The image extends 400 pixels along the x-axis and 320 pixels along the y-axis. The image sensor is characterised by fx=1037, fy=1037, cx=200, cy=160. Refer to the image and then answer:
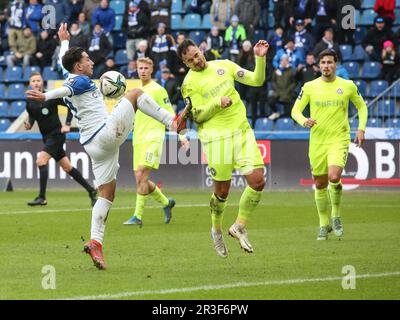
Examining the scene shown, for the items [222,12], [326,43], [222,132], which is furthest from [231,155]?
[222,12]

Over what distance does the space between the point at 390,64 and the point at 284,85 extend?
2804mm

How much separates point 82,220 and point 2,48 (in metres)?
15.8

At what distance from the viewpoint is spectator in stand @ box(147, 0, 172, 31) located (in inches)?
1132

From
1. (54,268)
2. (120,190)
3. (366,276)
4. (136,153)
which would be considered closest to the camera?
(366,276)

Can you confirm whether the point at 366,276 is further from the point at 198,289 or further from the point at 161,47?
the point at 161,47

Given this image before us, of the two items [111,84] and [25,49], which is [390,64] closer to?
[25,49]

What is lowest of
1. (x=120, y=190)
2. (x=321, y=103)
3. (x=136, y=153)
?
(x=120, y=190)

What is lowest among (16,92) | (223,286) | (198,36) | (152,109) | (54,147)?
(16,92)

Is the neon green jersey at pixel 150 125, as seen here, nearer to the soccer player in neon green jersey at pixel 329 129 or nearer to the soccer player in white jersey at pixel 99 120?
the soccer player in neon green jersey at pixel 329 129

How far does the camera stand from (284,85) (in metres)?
26.3

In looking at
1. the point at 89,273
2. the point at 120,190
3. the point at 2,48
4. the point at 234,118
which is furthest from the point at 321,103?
the point at 2,48

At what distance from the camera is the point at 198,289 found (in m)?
9.27

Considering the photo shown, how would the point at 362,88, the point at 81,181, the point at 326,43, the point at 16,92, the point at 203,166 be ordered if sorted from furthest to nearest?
the point at 16,92, the point at 362,88, the point at 326,43, the point at 203,166, the point at 81,181

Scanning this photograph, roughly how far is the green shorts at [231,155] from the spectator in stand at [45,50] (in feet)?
62.0
